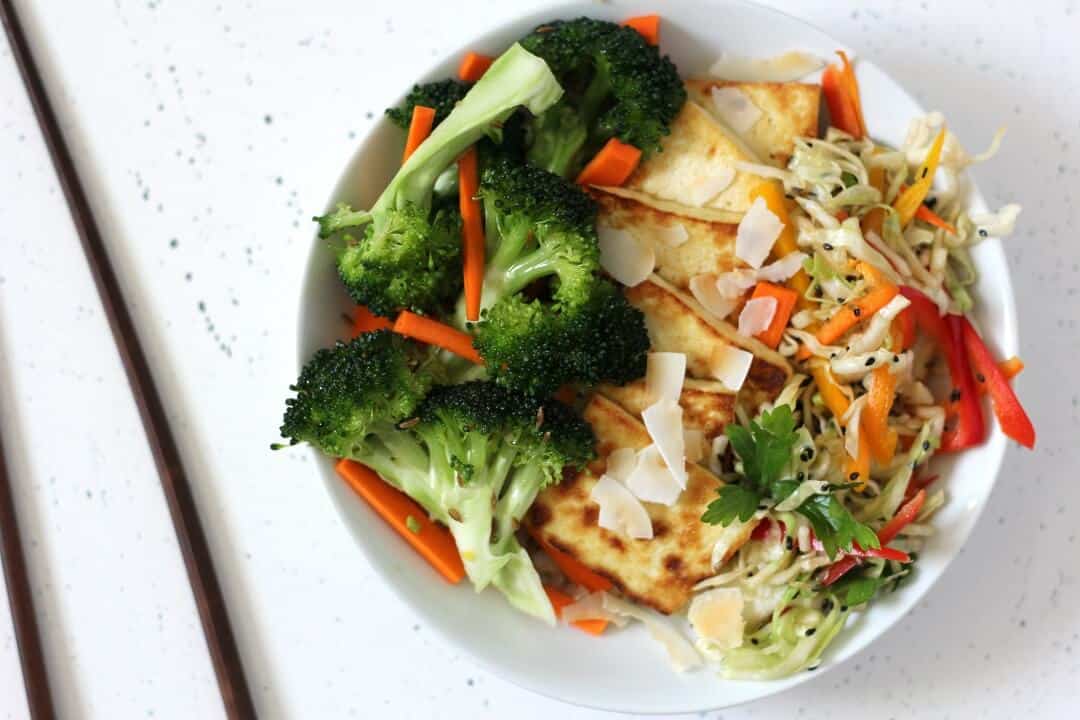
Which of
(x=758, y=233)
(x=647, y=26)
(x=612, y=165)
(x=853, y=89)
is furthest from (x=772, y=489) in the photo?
(x=647, y=26)

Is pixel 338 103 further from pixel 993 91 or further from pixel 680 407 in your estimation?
pixel 993 91

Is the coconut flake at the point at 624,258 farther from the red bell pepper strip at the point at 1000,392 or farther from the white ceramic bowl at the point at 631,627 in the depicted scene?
the red bell pepper strip at the point at 1000,392

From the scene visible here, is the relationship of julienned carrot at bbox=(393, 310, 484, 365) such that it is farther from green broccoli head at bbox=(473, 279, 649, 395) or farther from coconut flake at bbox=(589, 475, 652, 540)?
coconut flake at bbox=(589, 475, 652, 540)

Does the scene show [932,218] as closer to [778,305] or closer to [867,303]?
[867,303]

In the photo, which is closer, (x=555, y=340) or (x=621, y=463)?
(x=555, y=340)

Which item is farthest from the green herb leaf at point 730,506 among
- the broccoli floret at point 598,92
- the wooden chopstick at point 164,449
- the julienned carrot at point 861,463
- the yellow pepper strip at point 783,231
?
the wooden chopstick at point 164,449

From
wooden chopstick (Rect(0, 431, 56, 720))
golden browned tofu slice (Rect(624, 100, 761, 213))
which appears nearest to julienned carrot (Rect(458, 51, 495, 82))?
golden browned tofu slice (Rect(624, 100, 761, 213))
